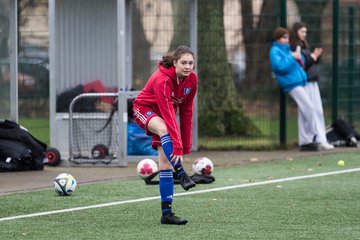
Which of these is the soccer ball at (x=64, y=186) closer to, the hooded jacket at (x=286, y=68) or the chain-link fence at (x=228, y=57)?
the chain-link fence at (x=228, y=57)

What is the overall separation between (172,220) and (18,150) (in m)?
5.32

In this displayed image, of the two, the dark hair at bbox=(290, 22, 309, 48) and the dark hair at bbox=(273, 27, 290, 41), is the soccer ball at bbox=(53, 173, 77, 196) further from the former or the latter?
the dark hair at bbox=(290, 22, 309, 48)

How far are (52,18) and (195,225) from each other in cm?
652

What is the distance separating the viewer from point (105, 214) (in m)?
10.2

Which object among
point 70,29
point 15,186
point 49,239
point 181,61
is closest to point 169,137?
point 181,61

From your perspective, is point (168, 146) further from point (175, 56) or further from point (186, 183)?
point (175, 56)

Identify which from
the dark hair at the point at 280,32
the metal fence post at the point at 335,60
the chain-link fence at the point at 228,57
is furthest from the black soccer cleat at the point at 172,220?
the metal fence post at the point at 335,60

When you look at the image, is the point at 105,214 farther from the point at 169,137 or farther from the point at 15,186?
the point at 15,186

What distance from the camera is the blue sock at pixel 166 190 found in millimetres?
9664

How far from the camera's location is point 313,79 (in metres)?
18.1

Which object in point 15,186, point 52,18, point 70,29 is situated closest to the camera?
point 15,186

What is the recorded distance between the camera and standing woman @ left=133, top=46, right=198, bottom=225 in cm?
952

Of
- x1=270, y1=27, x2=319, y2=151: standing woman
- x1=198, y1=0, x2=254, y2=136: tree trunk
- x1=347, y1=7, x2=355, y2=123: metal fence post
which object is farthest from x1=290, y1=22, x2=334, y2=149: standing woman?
x1=347, y1=7, x2=355, y2=123: metal fence post

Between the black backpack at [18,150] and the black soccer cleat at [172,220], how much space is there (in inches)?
203
